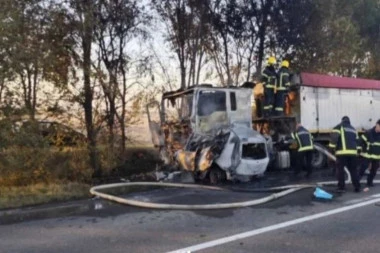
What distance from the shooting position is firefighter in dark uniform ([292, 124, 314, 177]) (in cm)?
1239

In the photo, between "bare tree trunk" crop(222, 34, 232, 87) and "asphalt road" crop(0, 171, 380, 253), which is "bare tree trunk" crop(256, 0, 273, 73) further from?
"asphalt road" crop(0, 171, 380, 253)

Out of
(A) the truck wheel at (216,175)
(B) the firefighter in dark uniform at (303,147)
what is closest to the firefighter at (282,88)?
(B) the firefighter in dark uniform at (303,147)

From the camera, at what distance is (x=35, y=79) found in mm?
11172

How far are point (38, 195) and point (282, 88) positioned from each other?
23.4 ft

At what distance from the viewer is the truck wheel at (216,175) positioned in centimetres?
1121

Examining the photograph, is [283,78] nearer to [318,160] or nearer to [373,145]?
[318,160]

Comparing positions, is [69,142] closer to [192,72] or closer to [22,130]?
[22,130]

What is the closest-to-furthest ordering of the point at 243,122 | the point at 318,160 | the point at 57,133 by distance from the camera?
the point at 243,122 < the point at 57,133 < the point at 318,160

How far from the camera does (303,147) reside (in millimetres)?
12375

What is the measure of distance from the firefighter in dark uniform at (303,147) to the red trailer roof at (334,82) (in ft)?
5.49

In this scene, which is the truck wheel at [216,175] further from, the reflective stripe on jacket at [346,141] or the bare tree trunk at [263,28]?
the bare tree trunk at [263,28]

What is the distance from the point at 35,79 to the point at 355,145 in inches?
276

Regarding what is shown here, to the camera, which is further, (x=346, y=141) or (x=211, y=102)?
(x=211, y=102)

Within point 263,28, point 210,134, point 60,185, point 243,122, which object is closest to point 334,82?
point 243,122
